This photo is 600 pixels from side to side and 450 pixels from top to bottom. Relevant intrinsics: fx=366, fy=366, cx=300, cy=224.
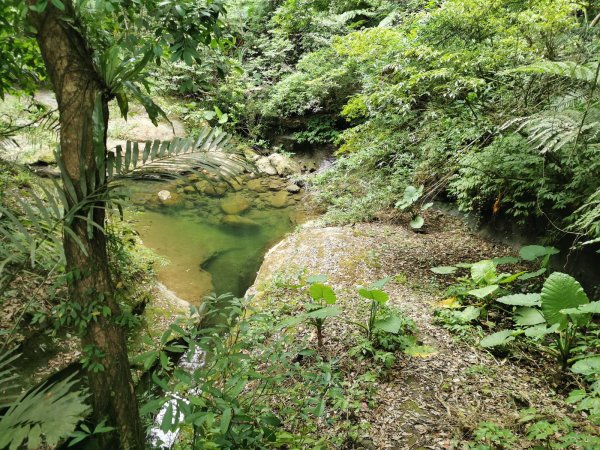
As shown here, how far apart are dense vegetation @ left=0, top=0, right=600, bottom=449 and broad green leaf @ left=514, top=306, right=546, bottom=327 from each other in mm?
14

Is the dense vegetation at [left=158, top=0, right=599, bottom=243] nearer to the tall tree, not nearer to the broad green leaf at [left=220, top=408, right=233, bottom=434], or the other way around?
the tall tree

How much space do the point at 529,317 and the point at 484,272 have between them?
676mm

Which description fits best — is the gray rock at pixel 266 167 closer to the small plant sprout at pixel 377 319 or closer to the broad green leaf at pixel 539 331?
the small plant sprout at pixel 377 319

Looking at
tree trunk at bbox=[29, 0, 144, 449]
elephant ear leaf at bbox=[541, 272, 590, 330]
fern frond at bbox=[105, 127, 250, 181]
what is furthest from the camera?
elephant ear leaf at bbox=[541, 272, 590, 330]

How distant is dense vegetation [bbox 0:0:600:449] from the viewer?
1.43 metres

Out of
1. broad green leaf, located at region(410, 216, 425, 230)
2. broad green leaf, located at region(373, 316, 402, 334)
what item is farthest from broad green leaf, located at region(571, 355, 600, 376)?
broad green leaf, located at region(410, 216, 425, 230)

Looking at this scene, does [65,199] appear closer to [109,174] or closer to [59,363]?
[109,174]

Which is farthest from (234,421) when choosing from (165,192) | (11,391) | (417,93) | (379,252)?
(165,192)

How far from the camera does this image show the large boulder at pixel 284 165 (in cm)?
1018

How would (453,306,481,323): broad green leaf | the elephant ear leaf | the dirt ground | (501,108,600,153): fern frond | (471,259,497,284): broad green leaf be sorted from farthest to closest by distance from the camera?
1. (471,259,497,284): broad green leaf
2. (453,306,481,323): broad green leaf
3. (501,108,600,153): fern frond
4. the elephant ear leaf
5. the dirt ground

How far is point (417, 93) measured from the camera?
4.29 metres

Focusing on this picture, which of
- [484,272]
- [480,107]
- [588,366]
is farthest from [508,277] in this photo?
[480,107]

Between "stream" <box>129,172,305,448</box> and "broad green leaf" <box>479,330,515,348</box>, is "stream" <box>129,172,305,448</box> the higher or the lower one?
the lower one

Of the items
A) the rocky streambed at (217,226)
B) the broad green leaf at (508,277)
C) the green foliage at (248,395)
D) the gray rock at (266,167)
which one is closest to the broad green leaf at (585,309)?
the broad green leaf at (508,277)
